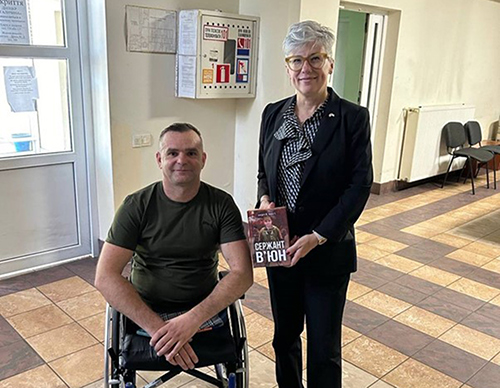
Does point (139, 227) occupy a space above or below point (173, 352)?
above

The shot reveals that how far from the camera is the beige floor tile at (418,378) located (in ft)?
7.22

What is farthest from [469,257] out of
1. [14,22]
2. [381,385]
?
[14,22]

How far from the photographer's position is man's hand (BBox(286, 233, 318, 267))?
1.58m

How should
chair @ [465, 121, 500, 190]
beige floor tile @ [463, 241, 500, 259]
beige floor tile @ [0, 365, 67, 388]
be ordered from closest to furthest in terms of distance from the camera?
beige floor tile @ [0, 365, 67, 388] → beige floor tile @ [463, 241, 500, 259] → chair @ [465, 121, 500, 190]

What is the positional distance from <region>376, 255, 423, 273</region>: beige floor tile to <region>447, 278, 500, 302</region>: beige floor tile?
326 mm

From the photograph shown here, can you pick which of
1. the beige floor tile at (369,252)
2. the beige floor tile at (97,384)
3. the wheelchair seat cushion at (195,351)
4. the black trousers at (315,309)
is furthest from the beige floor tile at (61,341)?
the beige floor tile at (369,252)

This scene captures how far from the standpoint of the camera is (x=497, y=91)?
686cm

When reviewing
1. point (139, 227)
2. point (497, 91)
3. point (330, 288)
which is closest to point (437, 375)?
point (330, 288)

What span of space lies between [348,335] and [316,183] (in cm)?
131

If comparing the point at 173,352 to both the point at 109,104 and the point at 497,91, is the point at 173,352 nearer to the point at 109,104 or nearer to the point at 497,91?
the point at 109,104

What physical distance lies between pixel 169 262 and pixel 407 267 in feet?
7.60

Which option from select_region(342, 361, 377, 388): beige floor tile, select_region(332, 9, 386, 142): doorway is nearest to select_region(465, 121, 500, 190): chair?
select_region(332, 9, 386, 142): doorway

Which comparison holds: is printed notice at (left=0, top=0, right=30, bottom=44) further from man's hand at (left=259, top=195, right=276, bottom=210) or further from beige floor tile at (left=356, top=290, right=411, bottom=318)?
beige floor tile at (left=356, top=290, right=411, bottom=318)

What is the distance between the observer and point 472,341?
2.58 metres
